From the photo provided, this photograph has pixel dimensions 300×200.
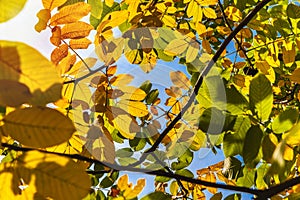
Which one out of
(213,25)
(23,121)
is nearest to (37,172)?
(23,121)

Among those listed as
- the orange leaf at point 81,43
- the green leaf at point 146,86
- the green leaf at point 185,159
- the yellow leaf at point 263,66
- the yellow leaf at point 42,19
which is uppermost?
the yellow leaf at point 42,19

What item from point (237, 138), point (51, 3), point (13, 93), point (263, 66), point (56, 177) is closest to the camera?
point (13, 93)

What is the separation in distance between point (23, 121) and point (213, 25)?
2.28m

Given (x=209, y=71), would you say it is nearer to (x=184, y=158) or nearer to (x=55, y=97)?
(x=184, y=158)

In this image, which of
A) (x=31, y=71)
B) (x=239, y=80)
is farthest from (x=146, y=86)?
(x=31, y=71)

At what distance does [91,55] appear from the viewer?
133 centimetres

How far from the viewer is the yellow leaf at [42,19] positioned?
3.61ft

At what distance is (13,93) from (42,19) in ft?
2.38

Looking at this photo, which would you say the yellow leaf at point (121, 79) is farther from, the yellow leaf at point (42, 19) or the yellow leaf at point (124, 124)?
the yellow leaf at point (42, 19)

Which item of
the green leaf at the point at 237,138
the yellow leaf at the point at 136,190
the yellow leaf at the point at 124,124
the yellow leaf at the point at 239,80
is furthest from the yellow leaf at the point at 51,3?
the yellow leaf at the point at 239,80

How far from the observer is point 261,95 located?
0.77 metres

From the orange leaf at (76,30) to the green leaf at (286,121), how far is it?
0.60m

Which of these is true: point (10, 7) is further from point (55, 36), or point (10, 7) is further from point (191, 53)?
point (191, 53)

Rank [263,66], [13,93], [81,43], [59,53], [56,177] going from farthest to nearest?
[263,66]
[81,43]
[59,53]
[56,177]
[13,93]
